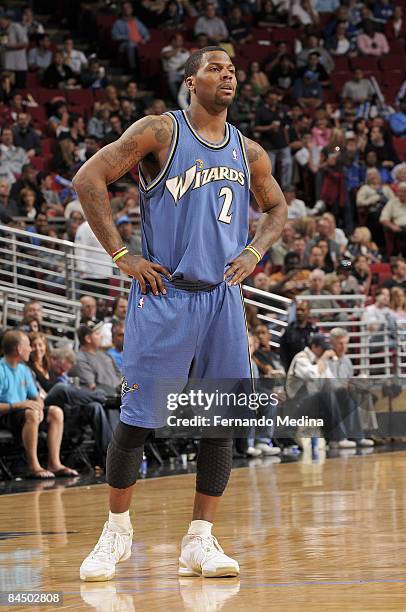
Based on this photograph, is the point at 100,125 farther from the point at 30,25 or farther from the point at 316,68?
the point at 316,68

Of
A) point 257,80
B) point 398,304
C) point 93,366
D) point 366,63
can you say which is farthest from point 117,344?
point 366,63

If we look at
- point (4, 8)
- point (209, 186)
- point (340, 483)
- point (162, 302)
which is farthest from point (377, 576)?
point (4, 8)

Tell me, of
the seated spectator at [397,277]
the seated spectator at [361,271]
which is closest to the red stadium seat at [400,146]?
the seated spectator at [361,271]

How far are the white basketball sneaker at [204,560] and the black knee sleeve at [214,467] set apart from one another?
19cm

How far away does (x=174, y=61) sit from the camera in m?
19.2

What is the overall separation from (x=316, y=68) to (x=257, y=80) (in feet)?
4.65

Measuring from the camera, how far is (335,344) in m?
13.1

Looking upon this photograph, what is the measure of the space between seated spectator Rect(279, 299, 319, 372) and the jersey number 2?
8.10 m

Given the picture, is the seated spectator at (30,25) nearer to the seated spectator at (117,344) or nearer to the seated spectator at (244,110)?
the seated spectator at (244,110)

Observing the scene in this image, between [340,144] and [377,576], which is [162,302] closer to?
[377,576]

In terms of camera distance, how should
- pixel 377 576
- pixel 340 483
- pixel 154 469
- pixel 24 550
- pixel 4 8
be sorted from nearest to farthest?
pixel 377 576
pixel 24 550
pixel 340 483
pixel 154 469
pixel 4 8

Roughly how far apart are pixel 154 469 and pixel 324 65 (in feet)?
37.4

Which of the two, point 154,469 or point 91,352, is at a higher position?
point 91,352

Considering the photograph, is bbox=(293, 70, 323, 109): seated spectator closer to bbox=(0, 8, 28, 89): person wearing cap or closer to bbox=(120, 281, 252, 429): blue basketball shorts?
bbox=(0, 8, 28, 89): person wearing cap
